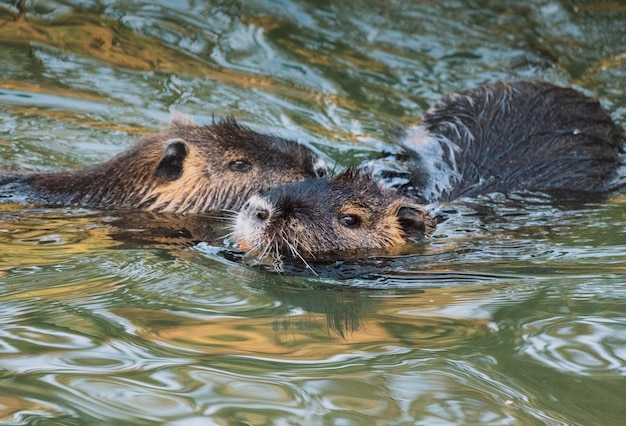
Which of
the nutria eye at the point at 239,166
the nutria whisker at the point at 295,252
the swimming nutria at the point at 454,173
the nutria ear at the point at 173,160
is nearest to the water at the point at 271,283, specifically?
the nutria whisker at the point at 295,252

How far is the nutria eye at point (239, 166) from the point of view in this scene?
223 inches

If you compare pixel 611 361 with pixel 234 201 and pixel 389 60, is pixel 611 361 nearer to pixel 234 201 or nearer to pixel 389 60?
pixel 234 201

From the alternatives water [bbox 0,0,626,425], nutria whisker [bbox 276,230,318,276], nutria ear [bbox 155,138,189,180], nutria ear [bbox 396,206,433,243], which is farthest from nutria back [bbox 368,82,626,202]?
nutria whisker [bbox 276,230,318,276]

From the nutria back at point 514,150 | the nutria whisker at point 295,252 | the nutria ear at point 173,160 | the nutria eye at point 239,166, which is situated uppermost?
the nutria back at point 514,150

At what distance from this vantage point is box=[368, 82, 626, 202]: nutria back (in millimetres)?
5938

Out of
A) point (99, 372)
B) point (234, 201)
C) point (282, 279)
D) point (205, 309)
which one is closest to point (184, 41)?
point (234, 201)

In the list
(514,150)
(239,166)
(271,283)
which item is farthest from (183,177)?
(514,150)

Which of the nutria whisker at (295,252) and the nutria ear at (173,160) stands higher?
the nutria ear at (173,160)

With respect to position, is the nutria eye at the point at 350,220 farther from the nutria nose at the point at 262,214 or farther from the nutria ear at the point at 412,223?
the nutria nose at the point at 262,214

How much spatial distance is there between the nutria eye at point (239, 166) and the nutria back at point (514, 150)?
3.24 ft

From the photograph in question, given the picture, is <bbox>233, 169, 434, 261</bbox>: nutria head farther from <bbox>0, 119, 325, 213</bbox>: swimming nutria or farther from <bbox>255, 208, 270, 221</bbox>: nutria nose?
<bbox>0, 119, 325, 213</bbox>: swimming nutria

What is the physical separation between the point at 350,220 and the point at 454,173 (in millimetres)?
1516

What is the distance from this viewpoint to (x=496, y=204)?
5.63 m

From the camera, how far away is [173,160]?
5.75 metres
